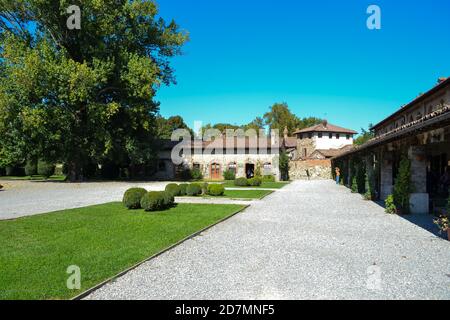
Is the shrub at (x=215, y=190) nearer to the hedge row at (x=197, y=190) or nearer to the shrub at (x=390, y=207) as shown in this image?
the hedge row at (x=197, y=190)

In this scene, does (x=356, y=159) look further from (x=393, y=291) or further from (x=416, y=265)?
(x=393, y=291)

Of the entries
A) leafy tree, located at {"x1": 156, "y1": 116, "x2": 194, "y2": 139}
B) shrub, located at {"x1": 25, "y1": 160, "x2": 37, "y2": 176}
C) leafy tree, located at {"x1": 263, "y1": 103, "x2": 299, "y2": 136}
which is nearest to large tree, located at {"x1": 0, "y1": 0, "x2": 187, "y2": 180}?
shrub, located at {"x1": 25, "y1": 160, "x2": 37, "y2": 176}

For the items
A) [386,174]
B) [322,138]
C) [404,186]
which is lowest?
[404,186]

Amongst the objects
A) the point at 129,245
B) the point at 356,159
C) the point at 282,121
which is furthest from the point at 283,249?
the point at 282,121

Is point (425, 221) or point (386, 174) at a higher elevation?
point (386, 174)

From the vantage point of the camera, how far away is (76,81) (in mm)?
27312

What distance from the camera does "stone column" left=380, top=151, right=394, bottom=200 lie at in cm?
1748

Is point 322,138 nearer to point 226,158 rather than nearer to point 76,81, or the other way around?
point 226,158

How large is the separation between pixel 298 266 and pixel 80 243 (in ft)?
16.2

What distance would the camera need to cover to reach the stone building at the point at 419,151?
34.4 ft

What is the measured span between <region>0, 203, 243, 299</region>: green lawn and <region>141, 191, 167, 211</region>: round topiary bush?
529 mm

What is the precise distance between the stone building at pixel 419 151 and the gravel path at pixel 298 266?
2831mm

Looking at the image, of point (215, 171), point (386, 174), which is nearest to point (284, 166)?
point (215, 171)

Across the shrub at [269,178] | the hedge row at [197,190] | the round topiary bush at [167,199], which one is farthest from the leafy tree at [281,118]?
the round topiary bush at [167,199]
